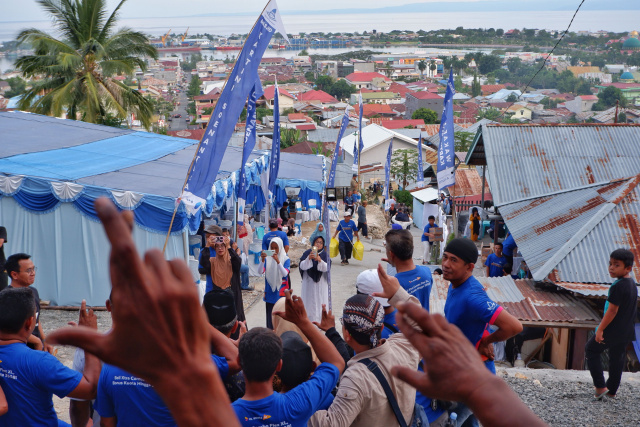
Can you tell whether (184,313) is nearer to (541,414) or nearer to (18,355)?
(18,355)

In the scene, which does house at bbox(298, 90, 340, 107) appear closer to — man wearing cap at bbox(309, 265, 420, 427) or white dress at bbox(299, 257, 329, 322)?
white dress at bbox(299, 257, 329, 322)

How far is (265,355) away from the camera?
2459mm

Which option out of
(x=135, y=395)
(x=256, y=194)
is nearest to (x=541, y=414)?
(x=135, y=395)

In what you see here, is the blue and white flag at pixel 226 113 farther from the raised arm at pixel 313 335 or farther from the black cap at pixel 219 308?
the raised arm at pixel 313 335

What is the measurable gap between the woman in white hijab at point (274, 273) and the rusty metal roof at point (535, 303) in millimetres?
1812

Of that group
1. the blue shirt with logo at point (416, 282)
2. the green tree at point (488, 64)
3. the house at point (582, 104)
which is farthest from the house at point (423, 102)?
the blue shirt with logo at point (416, 282)

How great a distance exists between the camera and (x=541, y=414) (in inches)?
196

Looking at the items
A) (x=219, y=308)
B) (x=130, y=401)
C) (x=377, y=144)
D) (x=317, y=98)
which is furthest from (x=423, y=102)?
(x=130, y=401)

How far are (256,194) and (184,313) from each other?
1602cm

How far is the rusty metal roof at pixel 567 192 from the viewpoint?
706 cm

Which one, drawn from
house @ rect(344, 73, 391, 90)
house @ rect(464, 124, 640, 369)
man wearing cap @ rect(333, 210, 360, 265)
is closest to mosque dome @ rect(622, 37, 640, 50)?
house @ rect(344, 73, 391, 90)

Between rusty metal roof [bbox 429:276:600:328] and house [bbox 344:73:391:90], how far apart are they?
388 feet

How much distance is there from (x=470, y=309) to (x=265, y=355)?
1.49 metres

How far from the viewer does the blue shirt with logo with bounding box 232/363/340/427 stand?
7.90 ft
